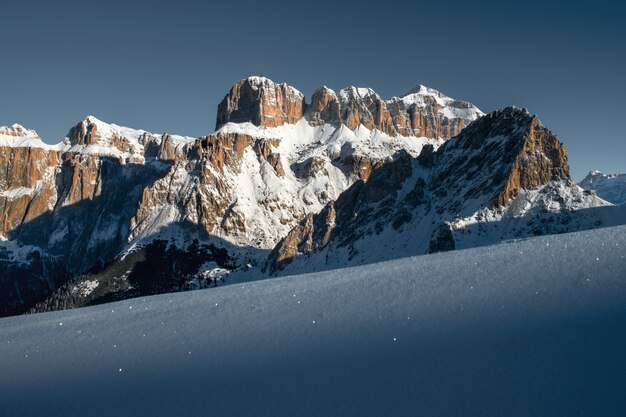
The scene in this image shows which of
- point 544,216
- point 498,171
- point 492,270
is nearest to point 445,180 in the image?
point 498,171

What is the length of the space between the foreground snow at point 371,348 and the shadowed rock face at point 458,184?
119m

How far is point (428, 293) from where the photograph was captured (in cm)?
1366

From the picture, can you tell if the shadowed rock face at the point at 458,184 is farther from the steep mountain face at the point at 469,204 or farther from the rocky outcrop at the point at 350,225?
the steep mountain face at the point at 469,204

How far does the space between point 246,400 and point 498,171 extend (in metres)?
155

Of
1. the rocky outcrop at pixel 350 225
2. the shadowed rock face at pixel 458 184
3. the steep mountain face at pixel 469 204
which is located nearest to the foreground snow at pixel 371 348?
the shadowed rock face at pixel 458 184

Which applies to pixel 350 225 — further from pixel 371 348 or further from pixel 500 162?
pixel 371 348

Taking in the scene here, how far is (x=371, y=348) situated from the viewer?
36.1 feet

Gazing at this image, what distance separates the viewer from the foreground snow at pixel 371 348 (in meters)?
9.02

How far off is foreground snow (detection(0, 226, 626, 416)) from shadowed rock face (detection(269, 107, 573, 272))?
118759mm

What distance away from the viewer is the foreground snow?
9.02 meters

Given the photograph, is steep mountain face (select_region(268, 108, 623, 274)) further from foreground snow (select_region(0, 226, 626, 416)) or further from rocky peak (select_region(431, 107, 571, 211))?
foreground snow (select_region(0, 226, 626, 416))

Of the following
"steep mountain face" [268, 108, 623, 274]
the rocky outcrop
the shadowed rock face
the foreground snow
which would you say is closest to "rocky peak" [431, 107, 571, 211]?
the shadowed rock face

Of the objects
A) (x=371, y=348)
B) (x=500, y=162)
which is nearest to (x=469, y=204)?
(x=500, y=162)

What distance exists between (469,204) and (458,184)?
18.6 meters
